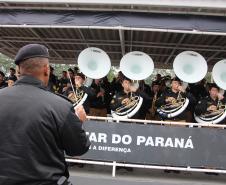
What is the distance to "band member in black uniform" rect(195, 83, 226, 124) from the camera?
800 cm

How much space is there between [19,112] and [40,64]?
33cm

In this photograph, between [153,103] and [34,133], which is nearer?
[34,133]

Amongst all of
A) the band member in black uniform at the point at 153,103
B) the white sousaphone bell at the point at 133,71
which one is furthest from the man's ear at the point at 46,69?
the band member in black uniform at the point at 153,103

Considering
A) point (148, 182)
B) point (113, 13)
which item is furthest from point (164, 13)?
point (148, 182)

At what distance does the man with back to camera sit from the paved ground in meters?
4.56

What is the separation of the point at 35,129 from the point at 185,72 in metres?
5.98

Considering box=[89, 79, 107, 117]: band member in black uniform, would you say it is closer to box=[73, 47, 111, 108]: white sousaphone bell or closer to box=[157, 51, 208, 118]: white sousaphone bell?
box=[73, 47, 111, 108]: white sousaphone bell

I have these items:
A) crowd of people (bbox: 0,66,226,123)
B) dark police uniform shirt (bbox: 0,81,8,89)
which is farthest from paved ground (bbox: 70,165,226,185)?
dark police uniform shirt (bbox: 0,81,8,89)

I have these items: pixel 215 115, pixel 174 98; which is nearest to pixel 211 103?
pixel 215 115

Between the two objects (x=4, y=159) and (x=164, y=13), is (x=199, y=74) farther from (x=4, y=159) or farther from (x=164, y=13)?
(x=4, y=159)

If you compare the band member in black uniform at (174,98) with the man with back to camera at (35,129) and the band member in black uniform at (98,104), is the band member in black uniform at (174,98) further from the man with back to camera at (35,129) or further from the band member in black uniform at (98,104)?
the man with back to camera at (35,129)

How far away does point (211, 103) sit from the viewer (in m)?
8.03

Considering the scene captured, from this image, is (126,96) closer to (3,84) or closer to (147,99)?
(147,99)

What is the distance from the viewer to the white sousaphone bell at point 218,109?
7.95 metres
